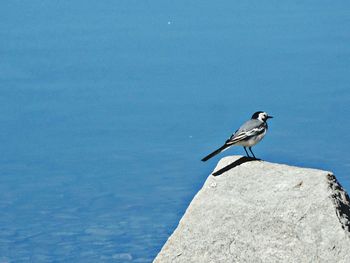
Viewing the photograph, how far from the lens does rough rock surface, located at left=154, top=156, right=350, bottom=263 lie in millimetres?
9578

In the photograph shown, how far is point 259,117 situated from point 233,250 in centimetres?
296

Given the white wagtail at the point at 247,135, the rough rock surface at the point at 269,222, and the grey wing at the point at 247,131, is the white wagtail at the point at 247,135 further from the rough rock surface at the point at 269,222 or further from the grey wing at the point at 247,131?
the rough rock surface at the point at 269,222

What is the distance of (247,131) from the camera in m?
11.6

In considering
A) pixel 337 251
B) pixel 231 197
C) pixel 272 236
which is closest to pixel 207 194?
pixel 231 197

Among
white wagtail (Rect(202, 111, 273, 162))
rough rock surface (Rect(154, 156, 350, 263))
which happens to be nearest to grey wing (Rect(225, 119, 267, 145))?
white wagtail (Rect(202, 111, 273, 162))

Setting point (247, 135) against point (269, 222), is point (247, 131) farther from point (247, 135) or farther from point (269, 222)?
point (269, 222)

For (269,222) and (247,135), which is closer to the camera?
(269,222)

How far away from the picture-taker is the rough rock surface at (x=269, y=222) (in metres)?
9.58

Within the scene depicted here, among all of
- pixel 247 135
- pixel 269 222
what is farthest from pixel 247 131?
pixel 269 222

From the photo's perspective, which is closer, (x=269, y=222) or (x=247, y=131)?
(x=269, y=222)

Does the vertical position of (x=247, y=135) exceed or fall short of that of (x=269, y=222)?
it exceeds it

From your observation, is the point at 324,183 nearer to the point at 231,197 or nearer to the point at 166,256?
the point at 231,197

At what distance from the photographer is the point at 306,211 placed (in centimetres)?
972

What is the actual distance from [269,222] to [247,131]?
6.89 feet
